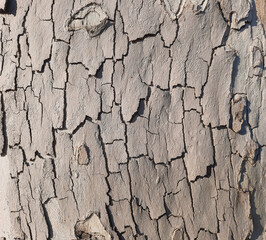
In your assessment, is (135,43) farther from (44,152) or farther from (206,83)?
(44,152)

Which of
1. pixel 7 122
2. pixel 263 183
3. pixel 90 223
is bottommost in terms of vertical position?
pixel 90 223

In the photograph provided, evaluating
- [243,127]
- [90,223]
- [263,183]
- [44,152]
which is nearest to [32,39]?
[44,152]

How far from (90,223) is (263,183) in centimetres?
66

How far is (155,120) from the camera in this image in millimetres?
1456

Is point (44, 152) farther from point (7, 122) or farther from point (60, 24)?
point (60, 24)

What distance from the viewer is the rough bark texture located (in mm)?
1442

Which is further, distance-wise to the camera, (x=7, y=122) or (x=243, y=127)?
(x=7, y=122)

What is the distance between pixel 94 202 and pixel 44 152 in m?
0.27

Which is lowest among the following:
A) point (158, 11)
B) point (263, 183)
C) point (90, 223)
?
point (90, 223)

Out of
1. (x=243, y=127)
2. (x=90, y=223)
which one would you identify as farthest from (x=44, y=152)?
(x=243, y=127)

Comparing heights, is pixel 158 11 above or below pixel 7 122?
above

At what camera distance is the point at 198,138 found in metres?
1.45

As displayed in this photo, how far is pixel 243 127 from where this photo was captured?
56.5 inches

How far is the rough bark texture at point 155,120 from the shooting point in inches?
56.8
